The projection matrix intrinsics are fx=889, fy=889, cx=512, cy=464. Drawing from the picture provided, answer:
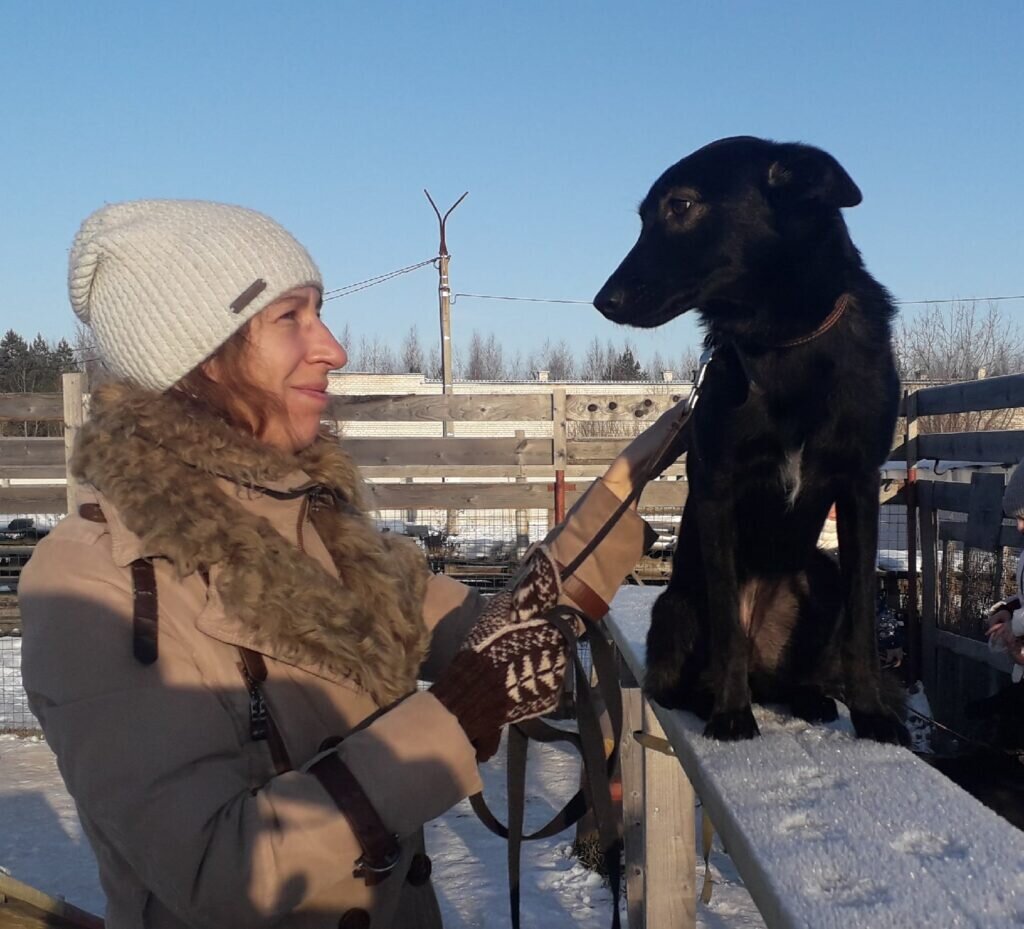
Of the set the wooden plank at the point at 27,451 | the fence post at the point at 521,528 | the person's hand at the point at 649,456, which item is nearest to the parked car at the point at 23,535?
the wooden plank at the point at 27,451

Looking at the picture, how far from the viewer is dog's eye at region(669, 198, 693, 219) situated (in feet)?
5.61

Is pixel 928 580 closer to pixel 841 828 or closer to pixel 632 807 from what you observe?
pixel 632 807

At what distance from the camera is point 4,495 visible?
6.44m

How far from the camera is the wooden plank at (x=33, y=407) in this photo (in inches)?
246

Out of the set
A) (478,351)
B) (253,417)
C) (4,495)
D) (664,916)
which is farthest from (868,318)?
A: (478,351)

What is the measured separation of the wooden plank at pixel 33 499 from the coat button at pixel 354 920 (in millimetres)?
5935

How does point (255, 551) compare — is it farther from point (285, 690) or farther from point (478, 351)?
point (478, 351)

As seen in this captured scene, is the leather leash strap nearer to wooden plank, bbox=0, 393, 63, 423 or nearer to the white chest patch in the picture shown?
the white chest patch

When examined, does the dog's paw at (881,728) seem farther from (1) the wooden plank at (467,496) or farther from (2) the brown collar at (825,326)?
(1) the wooden plank at (467,496)

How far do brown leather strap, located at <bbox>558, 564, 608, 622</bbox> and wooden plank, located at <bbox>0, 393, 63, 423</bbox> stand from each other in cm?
561

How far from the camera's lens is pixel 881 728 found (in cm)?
144

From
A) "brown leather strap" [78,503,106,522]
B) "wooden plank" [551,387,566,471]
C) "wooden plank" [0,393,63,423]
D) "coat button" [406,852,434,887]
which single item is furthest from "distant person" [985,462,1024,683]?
"wooden plank" [0,393,63,423]

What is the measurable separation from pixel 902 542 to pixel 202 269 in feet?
19.0

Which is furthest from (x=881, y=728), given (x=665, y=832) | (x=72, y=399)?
(x=72, y=399)
